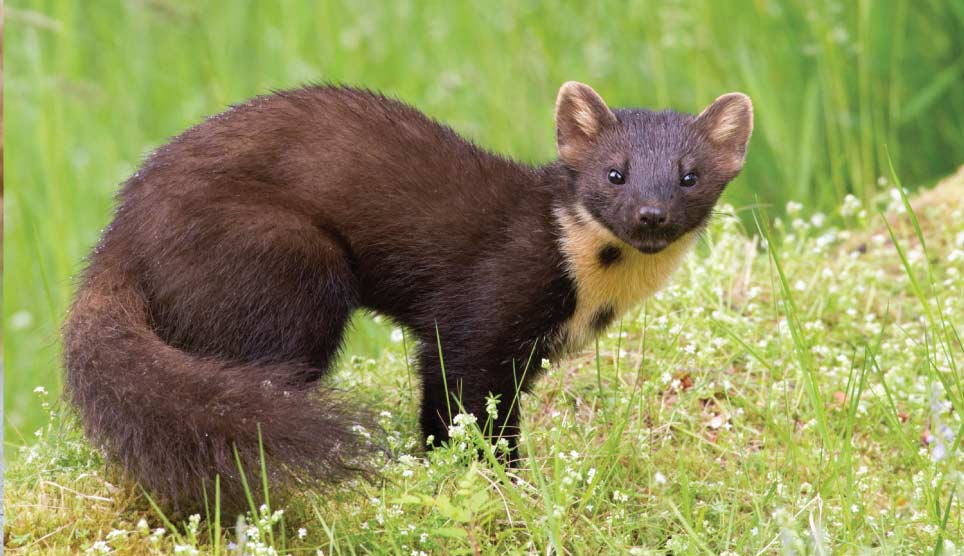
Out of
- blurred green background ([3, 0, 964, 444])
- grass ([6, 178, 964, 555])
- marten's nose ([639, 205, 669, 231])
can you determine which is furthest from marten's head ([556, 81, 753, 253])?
blurred green background ([3, 0, 964, 444])

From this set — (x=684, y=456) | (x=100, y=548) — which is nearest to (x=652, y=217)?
(x=684, y=456)

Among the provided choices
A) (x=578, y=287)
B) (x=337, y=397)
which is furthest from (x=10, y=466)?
(x=578, y=287)

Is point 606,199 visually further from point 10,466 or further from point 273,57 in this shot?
point 273,57

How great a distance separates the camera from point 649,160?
15.1 ft

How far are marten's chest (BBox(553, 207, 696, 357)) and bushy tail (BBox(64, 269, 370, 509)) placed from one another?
1.11 m

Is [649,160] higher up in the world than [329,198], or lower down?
higher up

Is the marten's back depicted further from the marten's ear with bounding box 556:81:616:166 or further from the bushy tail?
the bushy tail

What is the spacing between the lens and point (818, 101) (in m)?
7.82

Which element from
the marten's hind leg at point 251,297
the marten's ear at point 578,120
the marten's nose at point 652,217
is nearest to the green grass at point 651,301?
the marten's nose at point 652,217

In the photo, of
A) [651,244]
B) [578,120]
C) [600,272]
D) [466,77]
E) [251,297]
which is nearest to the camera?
[251,297]

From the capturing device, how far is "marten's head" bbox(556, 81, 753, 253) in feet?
14.8

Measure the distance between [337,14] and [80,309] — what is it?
17.5 feet

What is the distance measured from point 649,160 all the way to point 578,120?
39 centimetres

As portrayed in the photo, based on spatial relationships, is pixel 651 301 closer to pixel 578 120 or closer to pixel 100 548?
pixel 578 120
